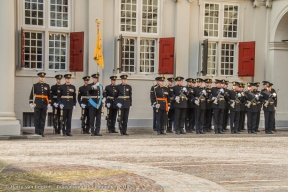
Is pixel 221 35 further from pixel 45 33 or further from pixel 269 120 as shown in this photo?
pixel 45 33

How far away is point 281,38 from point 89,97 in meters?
9.16

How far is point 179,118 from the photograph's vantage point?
21.6 m

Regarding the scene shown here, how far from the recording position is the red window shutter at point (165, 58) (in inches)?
942

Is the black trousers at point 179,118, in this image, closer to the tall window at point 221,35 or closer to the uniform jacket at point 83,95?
the uniform jacket at point 83,95

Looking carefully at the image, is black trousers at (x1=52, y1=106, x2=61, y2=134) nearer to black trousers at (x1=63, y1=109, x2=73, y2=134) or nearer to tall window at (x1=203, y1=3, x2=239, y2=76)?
black trousers at (x1=63, y1=109, x2=73, y2=134)

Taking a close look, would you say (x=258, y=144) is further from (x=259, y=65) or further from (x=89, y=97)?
(x=259, y=65)

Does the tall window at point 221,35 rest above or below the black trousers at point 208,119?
above

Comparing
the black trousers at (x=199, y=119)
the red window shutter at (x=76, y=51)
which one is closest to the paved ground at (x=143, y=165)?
the black trousers at (x=199, y=119)

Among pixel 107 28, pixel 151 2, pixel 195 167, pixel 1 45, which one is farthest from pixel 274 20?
pixel 195 167

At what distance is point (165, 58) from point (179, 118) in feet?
→ 10.7

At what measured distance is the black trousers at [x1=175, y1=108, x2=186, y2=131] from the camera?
845 inches

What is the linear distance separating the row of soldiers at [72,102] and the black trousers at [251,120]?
471 centimetres

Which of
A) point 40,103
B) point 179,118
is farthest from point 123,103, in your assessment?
point 40,103

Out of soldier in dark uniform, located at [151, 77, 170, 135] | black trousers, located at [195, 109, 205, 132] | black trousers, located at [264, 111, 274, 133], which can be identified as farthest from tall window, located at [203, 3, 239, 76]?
soldier in dark uniform, located at [151, 77, 170, 135]
